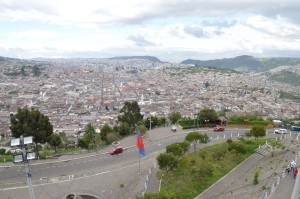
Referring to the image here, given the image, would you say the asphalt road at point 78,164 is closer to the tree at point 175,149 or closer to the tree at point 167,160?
the tree at point 175,149

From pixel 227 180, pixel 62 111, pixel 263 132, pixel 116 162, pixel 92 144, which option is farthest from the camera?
pixel 62 111

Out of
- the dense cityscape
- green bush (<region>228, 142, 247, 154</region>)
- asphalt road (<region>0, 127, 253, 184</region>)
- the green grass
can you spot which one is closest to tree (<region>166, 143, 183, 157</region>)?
the green grass

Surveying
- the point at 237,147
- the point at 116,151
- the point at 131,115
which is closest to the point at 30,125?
the point at 116,151

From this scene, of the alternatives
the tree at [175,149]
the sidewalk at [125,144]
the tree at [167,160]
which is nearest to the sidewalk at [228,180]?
the tree at [167,160]

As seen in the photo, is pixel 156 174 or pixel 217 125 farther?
pixel 217 125

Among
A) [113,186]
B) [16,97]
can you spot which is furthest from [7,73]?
[113,186]

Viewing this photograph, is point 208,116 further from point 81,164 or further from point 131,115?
point 81,164

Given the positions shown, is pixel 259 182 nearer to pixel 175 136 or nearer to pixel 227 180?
pixel 227 180
